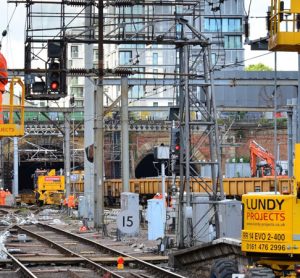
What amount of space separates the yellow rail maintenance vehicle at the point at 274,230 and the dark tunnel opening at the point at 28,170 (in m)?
98.4

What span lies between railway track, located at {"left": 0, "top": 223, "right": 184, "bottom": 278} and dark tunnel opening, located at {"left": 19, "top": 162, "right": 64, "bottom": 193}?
263 ft

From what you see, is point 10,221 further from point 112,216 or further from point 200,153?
point 200,153

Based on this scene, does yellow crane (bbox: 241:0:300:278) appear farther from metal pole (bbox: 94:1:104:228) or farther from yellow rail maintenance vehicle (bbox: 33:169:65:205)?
yellow rail maintenance vehicle (bbox: 33:169:65:205)

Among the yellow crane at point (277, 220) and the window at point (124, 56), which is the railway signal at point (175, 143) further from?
the window at point (124, 56)

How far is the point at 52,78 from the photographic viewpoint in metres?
32.5

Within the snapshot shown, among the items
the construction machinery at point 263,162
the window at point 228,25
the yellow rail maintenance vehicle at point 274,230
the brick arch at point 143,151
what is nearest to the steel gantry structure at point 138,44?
the yellow rail maintenance vehicle at point 274,230

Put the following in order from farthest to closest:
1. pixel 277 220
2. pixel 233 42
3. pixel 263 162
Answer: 1. pixel 233 42
2. pixel 263 162
3. pixel 277 220

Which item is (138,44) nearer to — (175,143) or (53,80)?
(53,80)

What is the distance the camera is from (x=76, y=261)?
1079 inches

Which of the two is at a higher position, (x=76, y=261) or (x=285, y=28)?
(x=285, y=28)

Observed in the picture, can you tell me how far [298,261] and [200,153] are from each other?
82.9 m

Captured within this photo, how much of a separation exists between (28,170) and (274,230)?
107079 mm

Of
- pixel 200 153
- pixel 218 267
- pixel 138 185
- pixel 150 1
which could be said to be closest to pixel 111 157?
pixel 200 153

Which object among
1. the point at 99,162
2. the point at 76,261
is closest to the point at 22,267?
the point at 76,261
